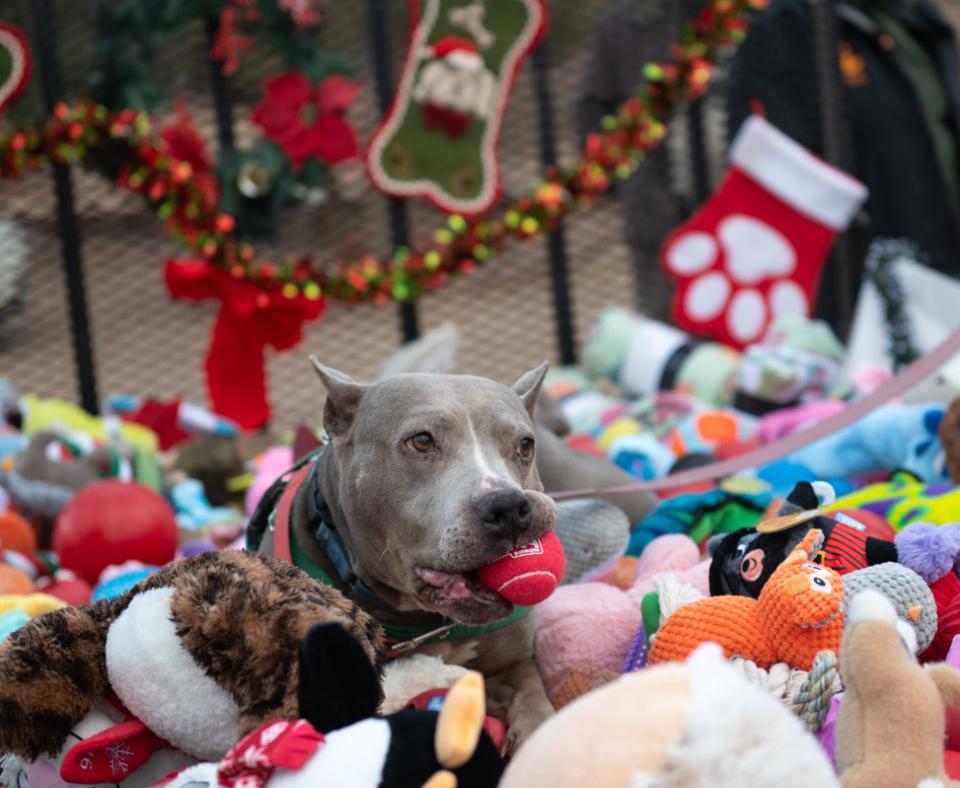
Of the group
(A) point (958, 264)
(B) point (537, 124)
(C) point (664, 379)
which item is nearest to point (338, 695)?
(C) point (664, 379)

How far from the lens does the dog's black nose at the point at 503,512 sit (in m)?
1.69

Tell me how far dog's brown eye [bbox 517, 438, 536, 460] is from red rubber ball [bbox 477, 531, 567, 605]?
0.25m

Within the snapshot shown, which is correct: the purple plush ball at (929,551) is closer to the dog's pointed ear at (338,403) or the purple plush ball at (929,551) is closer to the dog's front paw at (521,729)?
the dog's front paw at (521,729)

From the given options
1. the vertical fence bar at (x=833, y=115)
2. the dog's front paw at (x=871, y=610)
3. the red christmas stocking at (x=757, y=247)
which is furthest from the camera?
the vertical fence bar at (x=833, y=115)

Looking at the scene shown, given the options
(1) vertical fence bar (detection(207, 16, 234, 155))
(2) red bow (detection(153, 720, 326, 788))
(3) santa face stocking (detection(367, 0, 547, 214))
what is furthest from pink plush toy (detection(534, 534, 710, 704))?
(1) vertical fence bar (detection(207, 16, 234, 155))

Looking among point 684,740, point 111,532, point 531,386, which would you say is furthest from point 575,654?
point 111,532

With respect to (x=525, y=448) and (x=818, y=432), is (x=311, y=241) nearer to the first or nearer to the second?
(x=818, y=432)

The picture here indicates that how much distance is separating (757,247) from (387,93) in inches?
62.7

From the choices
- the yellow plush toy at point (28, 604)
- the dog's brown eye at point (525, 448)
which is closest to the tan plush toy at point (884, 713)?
the dog's brown eye at point (525, 448)

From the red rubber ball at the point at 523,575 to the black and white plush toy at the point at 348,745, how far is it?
16.2 inches

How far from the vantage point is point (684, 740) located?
1.02 m

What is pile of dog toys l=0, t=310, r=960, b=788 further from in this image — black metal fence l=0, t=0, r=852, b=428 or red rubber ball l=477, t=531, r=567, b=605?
black metal fence l=0, t=0, r=852, b=428

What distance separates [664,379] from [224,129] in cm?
185

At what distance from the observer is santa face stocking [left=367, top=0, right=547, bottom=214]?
4.38 m
